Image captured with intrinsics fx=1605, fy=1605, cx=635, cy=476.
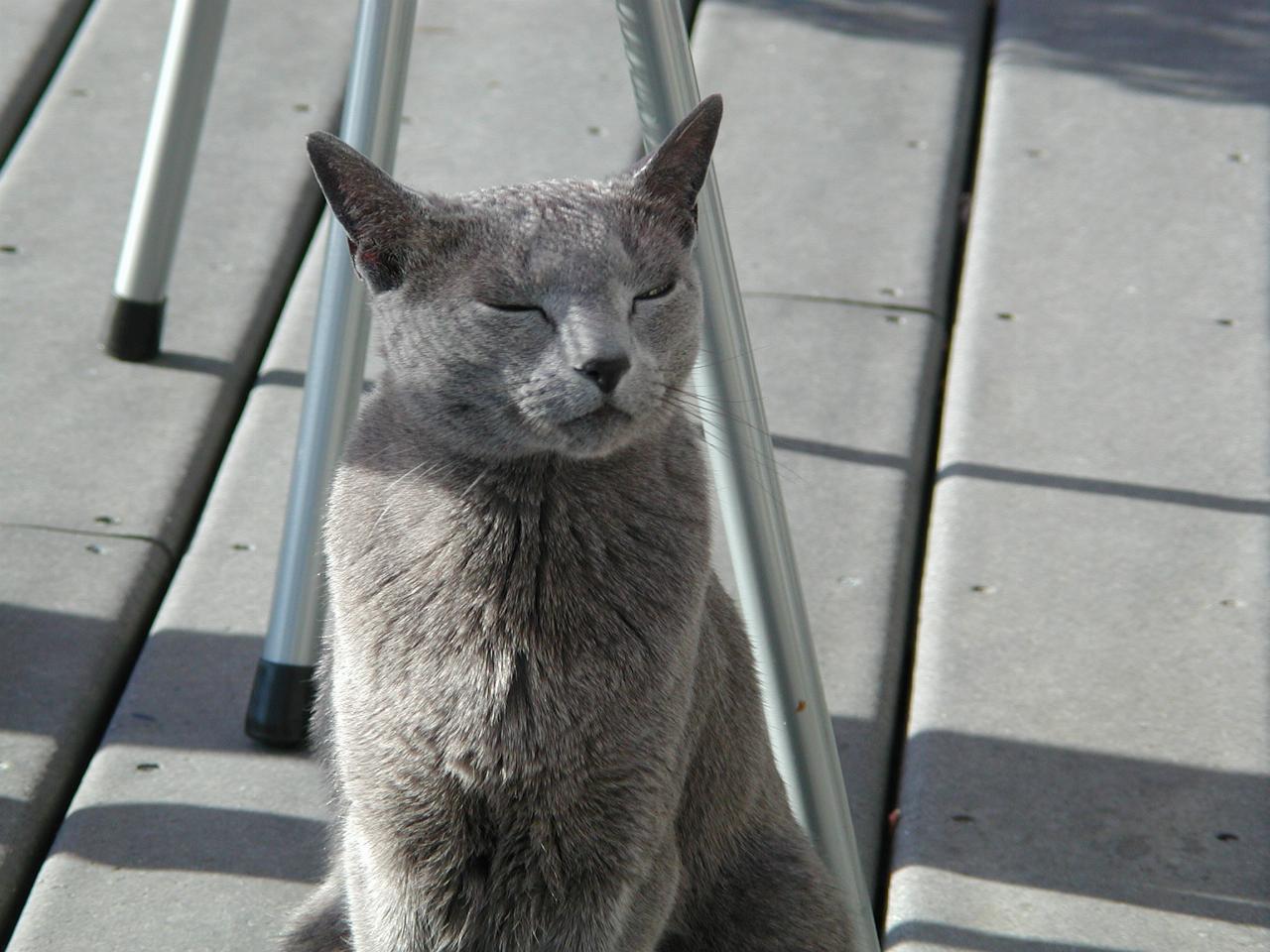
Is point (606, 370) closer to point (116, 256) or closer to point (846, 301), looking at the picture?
point (846, 301)

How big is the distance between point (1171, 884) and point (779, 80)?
2.19 metres

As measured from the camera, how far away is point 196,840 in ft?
6.89

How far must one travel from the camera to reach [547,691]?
1.54 meters

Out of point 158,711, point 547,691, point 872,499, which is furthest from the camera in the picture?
point 872,499

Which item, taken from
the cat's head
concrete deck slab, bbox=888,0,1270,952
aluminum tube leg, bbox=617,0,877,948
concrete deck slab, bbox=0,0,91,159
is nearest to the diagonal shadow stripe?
concrete deck slab, bbox=888,0,1270,952

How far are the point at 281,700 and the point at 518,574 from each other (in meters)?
0.77

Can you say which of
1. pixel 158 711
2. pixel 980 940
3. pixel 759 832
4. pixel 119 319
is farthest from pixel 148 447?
pixel 980 940

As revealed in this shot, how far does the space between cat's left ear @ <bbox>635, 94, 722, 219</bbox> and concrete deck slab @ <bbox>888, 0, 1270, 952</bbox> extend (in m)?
1.00

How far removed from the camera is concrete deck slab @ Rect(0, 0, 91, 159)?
135 inches

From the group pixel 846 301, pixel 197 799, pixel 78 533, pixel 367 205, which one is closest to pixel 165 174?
pixel 78 533

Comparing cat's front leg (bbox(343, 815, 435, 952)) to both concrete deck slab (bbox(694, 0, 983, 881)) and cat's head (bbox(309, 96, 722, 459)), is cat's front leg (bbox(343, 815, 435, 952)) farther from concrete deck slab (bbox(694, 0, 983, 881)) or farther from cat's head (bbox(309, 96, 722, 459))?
concrete deck slab (bbox(694, 0, 983, 881))

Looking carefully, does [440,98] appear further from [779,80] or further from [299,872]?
[299,872]

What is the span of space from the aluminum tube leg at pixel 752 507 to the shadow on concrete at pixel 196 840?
2.13ft

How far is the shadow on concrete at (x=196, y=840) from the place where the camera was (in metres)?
2.06
